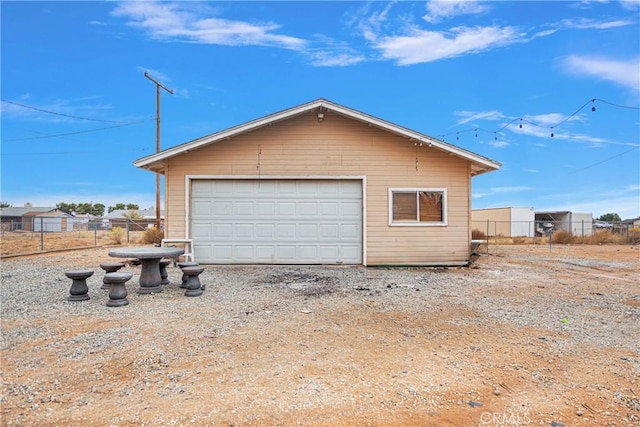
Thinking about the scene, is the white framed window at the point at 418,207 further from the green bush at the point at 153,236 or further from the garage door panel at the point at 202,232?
the green bush at the point at 153,236

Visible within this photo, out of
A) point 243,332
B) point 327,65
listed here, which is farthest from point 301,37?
point 243,332

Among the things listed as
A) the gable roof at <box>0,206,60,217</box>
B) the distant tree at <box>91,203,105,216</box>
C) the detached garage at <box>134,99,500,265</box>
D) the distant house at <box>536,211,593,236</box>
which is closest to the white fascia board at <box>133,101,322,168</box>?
the detached garage at <box>134,99,500,265</box>

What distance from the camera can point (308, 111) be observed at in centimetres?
960

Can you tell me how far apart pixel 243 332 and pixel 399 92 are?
1485 centimetres

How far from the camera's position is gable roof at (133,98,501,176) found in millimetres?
9297

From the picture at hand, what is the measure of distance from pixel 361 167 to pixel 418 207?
76.7 inches

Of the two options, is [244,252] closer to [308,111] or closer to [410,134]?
[308,111]

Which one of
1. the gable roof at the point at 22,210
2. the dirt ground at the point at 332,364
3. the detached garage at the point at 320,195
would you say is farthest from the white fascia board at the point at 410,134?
the gable roof at the point at 22,210

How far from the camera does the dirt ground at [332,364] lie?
2400 millimetres

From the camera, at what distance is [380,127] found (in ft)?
31.6

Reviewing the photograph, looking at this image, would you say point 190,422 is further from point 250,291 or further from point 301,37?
point 301,37

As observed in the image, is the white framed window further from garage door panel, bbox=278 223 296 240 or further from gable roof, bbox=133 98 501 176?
garage door panel, bbox=278 223 296 240

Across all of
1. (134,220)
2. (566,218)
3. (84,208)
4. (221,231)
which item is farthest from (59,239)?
(84,208)

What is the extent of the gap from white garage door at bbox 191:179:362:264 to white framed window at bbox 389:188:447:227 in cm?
106
